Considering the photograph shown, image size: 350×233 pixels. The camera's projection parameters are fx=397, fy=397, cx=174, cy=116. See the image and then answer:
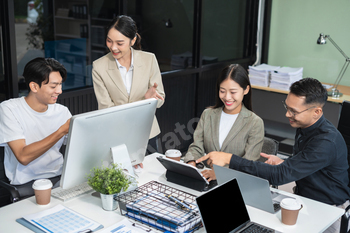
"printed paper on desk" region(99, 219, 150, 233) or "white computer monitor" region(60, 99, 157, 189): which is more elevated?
"white computer monitor" region(60, 99, 157, 189)

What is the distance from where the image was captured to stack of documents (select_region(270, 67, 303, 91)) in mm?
4340

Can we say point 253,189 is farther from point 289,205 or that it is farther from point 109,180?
point 109,180

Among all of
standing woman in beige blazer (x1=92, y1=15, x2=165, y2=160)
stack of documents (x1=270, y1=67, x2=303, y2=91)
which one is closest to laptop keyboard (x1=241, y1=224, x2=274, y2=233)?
standing woman in beige blazer (x1=92, y1=15, x2=165, y2=160)

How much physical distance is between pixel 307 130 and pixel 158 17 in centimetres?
238

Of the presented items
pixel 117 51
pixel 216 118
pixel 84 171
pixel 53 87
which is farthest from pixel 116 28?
pixel 84 171

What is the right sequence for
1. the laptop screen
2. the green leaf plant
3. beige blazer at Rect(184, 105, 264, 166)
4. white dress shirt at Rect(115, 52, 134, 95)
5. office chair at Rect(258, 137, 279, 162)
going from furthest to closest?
white dress shirt at Rect(115, 52, 134, 95) < office chair at Rect(258, 137, 279, 162) < beige blazer at Rect(184, 105, 264, 166) < the green leaf plant < the laptop screen

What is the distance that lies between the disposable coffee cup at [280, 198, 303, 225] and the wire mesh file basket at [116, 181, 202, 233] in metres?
0.36

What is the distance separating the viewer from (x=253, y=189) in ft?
5.87

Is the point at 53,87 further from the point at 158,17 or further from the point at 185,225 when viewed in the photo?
the point at 158,17

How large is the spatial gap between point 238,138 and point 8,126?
52.3 inches

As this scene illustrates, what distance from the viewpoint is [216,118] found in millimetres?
2555

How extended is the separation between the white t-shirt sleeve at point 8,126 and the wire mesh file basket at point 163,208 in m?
0.72

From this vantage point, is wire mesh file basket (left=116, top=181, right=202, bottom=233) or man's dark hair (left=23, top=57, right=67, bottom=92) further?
man's dark hair (left=23, top=57, right=67, bottom=92)

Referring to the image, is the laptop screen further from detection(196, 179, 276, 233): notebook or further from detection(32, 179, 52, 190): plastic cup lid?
detection(32, 179, 52, 190): plastic cup lid
